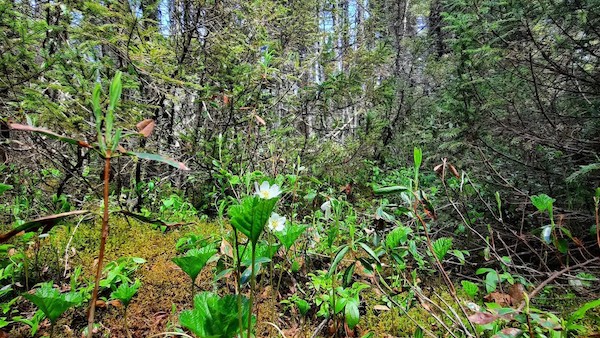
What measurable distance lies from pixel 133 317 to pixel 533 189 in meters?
3.89

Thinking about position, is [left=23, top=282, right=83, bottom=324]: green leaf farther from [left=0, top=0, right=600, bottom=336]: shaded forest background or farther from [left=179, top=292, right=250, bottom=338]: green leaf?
[left=0, top=0, right=600, bottom=336]: shaded forest background

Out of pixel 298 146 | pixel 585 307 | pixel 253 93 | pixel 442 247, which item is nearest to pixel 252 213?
pixel 585 307

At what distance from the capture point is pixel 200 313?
96 cm

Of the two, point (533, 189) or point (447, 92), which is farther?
point (447, 92)

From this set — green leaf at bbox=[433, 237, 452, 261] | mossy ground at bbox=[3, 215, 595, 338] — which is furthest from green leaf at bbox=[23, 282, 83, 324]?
green leaf at bbox=[433, 237, 452, 261]

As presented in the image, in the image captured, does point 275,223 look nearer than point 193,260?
No

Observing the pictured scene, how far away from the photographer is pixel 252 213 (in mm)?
876

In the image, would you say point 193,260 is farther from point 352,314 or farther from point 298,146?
point 298,146

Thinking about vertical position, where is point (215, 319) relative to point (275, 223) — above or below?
below

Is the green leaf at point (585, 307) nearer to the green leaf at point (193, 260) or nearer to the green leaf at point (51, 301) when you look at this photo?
the green leaf at point (193, 260)

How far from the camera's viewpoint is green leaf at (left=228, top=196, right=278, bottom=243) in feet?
2.84

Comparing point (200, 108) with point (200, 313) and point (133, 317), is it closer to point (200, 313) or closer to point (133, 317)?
point (133, 317)

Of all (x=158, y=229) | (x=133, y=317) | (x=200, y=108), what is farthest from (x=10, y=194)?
(x=133, y=317)

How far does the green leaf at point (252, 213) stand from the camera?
34.0 inches
